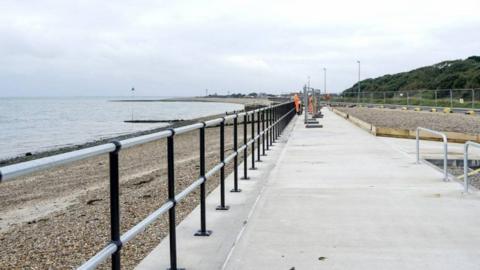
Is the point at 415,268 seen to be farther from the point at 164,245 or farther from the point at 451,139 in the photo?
the point at 451,139

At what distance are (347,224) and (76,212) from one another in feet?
15.9

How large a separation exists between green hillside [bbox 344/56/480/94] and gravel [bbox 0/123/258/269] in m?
63.6

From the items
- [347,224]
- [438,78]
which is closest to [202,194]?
[347,224]

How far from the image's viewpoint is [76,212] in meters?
9.09

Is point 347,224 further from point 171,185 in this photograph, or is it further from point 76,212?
point 76,212

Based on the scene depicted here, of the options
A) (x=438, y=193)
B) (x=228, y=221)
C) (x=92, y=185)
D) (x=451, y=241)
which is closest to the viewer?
(x=451, y=241)

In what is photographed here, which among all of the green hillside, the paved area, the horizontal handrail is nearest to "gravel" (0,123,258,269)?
the paved area

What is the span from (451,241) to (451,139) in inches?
470

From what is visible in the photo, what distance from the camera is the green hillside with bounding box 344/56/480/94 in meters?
77.6

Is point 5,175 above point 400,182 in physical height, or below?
above

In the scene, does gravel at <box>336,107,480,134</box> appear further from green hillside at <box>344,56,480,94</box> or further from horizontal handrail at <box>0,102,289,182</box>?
green hillside at <box>344,56,480,94</box>

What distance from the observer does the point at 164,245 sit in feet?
17.7

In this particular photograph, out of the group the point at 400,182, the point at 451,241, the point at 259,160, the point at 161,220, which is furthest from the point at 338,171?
the point at 451,241

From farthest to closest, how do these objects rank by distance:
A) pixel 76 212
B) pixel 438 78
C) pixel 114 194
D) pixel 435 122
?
pixel 438 78, pixel 435 122, pixel 76 212, pixel 114 194
